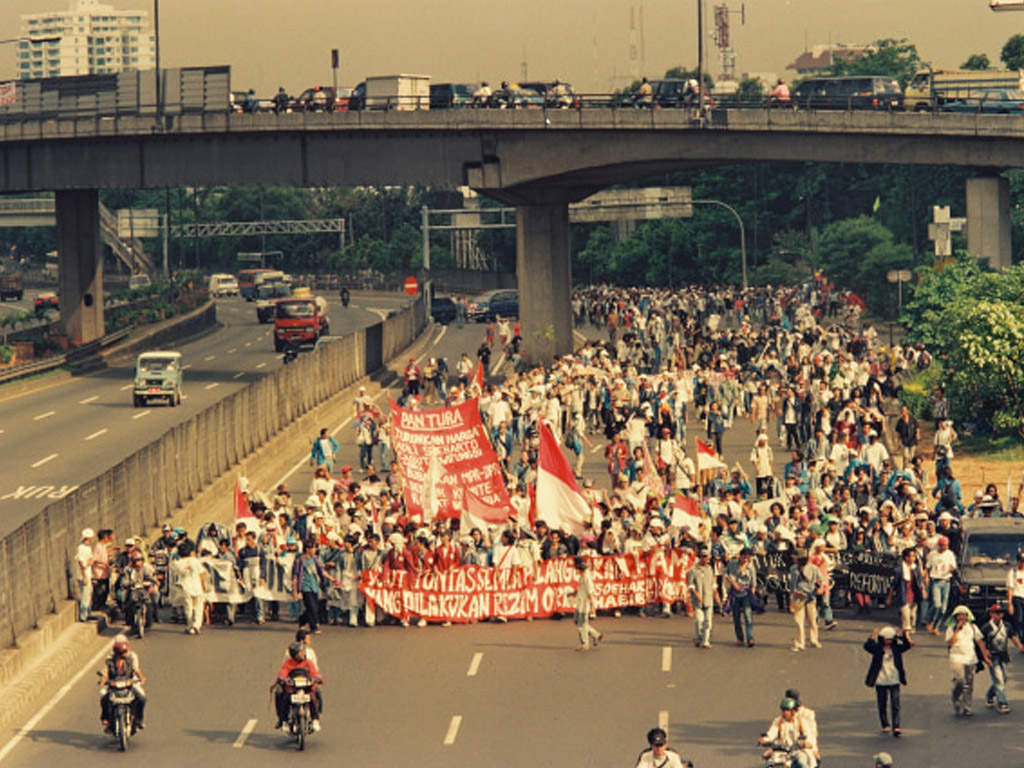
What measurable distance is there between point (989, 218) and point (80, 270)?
3793 centimetres

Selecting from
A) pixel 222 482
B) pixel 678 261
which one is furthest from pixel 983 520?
pixel 678 261

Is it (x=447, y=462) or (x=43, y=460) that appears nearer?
(x=447, y=462)

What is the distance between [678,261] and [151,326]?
4786 cm

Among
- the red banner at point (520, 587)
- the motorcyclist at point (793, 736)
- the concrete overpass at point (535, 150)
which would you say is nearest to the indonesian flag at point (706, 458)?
the red banner at point (520, 587)

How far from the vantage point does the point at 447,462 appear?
3192 centimetres

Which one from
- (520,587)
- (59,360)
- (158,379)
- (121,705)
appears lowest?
(121,705)

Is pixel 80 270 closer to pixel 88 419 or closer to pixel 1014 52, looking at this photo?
pixel 88 419

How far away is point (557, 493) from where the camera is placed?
101ft

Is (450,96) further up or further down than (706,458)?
further up

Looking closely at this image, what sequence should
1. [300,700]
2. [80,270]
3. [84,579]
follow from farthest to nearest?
[80,270], [84,579], [300,700]

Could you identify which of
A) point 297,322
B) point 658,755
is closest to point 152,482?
point 658,755

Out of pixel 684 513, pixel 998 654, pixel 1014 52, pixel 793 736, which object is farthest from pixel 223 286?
pixel 793 736

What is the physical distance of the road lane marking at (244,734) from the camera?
2248 cm

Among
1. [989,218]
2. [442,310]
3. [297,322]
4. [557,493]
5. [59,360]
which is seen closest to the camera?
[557,493]
